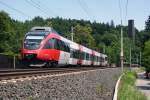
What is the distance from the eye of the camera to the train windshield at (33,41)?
3191cm

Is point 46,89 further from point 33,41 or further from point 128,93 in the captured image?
point 128,93

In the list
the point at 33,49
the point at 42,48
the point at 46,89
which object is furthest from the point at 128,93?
the point at 46,89

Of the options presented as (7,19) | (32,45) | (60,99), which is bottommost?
(60,99)

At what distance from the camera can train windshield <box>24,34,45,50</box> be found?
105 feet

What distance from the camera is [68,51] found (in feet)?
139

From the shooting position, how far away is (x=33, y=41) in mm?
32031

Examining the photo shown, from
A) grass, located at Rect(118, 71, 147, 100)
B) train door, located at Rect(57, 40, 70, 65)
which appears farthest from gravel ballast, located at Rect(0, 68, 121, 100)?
train door, located at Rect(57, 40, 70, 65)

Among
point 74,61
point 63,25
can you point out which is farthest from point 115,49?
point 74,61

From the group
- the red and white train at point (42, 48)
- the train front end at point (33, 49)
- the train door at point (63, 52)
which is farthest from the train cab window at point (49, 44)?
the train door at point (63, 52)

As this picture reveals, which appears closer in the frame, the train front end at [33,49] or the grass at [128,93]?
the train front end at [33,49]

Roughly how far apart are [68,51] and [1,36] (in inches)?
2610

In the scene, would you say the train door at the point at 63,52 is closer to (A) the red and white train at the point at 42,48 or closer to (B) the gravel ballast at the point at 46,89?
(A) the red and white train at the point at 42,48

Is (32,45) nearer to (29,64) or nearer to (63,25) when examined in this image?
(29,64)

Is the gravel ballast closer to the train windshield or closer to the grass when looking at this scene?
Answer: the train windshield
